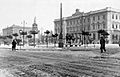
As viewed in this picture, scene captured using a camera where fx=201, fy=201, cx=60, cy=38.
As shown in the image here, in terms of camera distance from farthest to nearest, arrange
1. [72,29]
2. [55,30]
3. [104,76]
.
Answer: [55,30]
[72,29]
[104,76]

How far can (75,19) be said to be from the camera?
10338 cm

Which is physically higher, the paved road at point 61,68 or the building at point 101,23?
the building at point 101,23

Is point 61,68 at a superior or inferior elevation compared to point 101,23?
inferior


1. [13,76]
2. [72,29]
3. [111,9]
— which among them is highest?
[111,9]

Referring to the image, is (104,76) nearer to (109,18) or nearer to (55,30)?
(109,18)

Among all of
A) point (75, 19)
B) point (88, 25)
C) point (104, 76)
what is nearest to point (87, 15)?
point (88, 25)

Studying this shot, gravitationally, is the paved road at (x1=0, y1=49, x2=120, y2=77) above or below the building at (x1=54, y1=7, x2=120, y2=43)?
below

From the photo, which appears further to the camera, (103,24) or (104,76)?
(103,24)

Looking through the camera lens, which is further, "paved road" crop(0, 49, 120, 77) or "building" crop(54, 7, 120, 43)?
"building" crop(54, 7, 120, 43)

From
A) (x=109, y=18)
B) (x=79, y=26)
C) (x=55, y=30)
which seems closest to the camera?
(x=109, y=18)

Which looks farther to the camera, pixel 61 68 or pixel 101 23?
pixel 101 23

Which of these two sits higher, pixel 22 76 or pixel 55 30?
pixel 55 30

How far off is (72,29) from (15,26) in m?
59.0

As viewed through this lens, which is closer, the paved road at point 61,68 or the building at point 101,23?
the paved road at point 61,68
